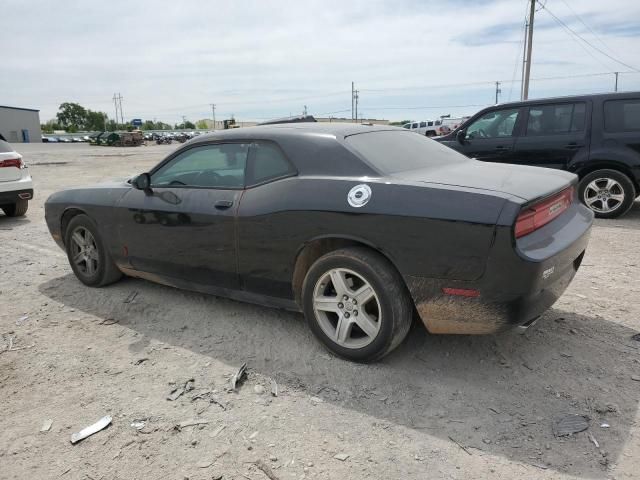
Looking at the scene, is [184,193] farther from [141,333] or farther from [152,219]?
[141,333]

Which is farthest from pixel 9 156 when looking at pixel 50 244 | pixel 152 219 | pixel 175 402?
pixel 175 402

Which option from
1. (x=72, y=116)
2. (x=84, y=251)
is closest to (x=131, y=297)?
(x=84, y=251)

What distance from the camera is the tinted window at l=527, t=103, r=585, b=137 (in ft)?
24.9

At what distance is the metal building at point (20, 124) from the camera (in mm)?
76875

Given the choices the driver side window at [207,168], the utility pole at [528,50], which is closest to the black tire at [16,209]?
the driver side window at [207,168]

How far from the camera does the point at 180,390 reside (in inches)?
120

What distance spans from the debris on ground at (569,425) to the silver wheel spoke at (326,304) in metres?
1.35

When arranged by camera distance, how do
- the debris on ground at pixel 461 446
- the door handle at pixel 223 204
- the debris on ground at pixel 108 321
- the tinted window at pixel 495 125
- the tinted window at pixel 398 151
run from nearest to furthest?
1. the debris on ground at pixel 461 446
2. the tinted window at pixel 398 151
3. the door handle at pixel 223 204
4. the debris on ground at pixel 108 321
5. the tinted window at pixel 495 125

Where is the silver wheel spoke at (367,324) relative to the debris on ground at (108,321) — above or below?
above

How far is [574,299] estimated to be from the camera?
4137mm

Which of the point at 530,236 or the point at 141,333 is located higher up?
the point at 530,236

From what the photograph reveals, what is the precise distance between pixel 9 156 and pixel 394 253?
310 inches

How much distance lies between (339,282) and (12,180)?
24.8 feet

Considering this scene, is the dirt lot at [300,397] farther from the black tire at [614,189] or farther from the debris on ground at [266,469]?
the black tire at [614,189]
